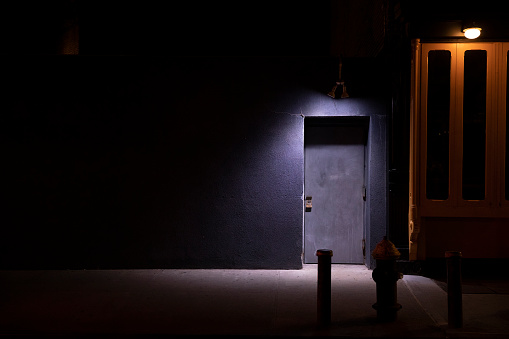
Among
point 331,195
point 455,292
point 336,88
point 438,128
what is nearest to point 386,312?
point 455,292

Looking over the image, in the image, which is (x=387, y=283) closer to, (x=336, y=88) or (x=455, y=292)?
(x=455, y=292)

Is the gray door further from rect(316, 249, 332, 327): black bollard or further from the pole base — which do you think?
rect(316, 249, 332, 327): black bollard

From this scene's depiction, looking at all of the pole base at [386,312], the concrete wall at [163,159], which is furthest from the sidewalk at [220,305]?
the concrete wall at [163,159]

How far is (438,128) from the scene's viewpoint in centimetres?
786

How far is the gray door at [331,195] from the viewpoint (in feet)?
28.6

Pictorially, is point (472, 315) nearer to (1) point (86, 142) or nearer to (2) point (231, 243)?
(2) point (231, 243)

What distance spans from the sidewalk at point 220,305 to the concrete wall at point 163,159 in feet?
1.57

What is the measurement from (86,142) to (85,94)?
2.77 ft

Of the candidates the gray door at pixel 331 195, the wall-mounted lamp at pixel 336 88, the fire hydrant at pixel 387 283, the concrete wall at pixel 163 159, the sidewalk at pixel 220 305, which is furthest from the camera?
the gray door at pixel 331 195

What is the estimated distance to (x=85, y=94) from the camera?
845 centimetres

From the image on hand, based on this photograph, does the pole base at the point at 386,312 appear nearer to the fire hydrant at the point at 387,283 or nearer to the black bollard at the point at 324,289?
the fire hydrant at the point at 387,283

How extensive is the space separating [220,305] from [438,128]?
14.9 feet

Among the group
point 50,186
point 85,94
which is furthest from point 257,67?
point 50,186

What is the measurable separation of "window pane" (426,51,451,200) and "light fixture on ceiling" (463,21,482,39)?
474mm
